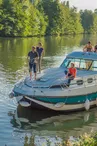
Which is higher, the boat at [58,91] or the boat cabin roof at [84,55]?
the boat cabin roof at [84,55]

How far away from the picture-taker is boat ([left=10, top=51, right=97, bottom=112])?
1917 cm

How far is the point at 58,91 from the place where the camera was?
19.3m

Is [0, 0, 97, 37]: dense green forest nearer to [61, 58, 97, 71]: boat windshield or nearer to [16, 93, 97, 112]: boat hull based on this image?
[61, 58, 97, 71]: boat windshield

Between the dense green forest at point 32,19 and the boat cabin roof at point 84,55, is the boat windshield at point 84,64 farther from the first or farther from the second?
the dense green forest at point 32,19

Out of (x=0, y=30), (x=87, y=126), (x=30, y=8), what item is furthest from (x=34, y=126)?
(x=30, y=8)

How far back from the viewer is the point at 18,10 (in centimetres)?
10344

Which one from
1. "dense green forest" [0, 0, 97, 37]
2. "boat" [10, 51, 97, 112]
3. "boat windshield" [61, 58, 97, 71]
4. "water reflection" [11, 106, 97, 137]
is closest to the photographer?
"water reflection" [11, 106, 97, 137]

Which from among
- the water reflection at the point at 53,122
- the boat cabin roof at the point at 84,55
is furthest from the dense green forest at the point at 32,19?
the water reflection at the point at 53,122

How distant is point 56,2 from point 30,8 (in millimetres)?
25292

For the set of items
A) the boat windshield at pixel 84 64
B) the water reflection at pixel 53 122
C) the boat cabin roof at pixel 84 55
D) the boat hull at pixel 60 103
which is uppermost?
the boat cabin roof at pixel 84 55

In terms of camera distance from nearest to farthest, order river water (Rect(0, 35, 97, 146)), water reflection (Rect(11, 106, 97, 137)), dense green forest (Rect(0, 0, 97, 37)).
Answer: river water (Rect(0, 35, 97, 146))
water reflection (Rect(11, 106, 97, 137))
dense green forest (Rect(0, 0, 97, 37))

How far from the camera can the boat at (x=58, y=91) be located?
19172mm

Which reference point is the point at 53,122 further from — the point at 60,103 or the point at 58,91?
the point at 58,91

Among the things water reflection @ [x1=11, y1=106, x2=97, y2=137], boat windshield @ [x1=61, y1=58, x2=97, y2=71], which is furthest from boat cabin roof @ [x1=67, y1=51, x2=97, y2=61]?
water reflection @ [x1=11, y1=106, x2=97, y2=137]
